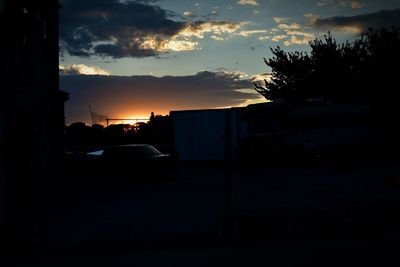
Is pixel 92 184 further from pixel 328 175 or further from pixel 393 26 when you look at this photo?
pixel 393 26

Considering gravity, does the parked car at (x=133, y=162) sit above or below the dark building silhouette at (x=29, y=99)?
below

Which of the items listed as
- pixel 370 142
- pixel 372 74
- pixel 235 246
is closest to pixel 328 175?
pixel 370 142

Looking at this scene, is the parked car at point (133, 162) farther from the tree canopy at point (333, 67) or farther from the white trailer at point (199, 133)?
the tree canopy at point (333, 67)

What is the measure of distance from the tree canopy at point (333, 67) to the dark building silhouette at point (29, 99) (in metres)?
23.9

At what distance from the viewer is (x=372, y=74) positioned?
117ft

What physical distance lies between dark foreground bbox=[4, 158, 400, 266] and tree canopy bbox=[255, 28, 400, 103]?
25657 mm

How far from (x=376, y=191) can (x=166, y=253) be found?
314 inches

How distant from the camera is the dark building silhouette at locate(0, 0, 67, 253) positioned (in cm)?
1360

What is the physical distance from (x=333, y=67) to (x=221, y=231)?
33771mm

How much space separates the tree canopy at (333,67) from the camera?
36.2 m

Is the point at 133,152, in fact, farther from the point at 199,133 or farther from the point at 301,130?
the point at 301,130

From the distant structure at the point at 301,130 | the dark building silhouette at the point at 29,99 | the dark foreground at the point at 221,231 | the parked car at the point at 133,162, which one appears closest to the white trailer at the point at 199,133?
the distant structure at the point at 301,130

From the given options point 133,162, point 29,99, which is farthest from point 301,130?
point 29,99

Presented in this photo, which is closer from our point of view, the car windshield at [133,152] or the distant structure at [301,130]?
the car windshield at [133,152]
